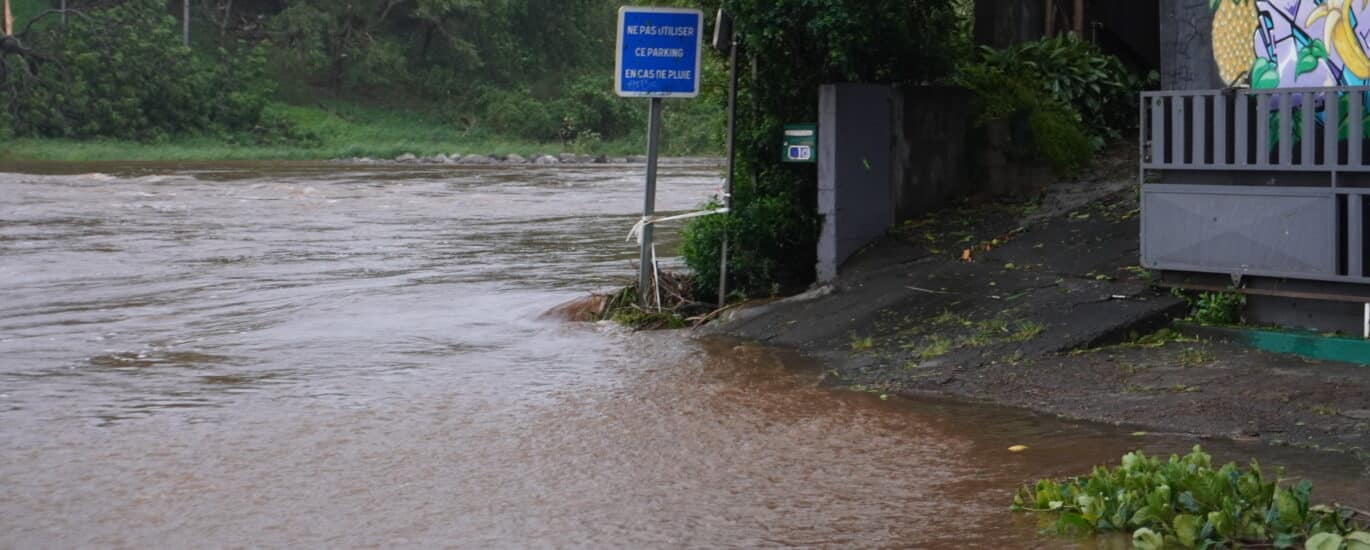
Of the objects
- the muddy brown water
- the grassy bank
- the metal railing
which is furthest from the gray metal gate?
the grassy bank

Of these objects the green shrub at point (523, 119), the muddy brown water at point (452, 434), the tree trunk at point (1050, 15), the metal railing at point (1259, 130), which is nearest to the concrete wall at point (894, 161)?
the muddy brown water at point (452, 434)

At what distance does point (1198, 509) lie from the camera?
5.52 metres

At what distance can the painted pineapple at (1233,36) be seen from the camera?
34.5ft

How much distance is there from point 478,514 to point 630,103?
50.3 meters

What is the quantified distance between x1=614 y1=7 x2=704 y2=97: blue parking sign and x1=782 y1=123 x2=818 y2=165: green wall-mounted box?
2.64 ft

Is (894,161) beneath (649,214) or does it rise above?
above

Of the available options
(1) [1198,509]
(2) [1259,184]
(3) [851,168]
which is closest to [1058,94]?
(3) [851,168]

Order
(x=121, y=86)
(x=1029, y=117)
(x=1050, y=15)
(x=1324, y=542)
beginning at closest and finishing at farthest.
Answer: (x=1324, y=542) → (x=1029, y=117) → (x=1050, y=15) → (x=121, y=86)

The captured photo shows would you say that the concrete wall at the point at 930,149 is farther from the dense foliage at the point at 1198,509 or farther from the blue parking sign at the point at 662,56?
the dense foliage at the point at 1198,509

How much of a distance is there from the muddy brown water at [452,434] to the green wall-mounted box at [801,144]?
5.37 ft

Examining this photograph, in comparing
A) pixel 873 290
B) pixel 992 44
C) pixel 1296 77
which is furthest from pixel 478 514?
pixel 992 44

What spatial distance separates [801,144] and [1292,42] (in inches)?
136

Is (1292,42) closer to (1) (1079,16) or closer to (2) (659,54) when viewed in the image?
(2) (659,54)

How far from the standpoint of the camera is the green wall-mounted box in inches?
447
